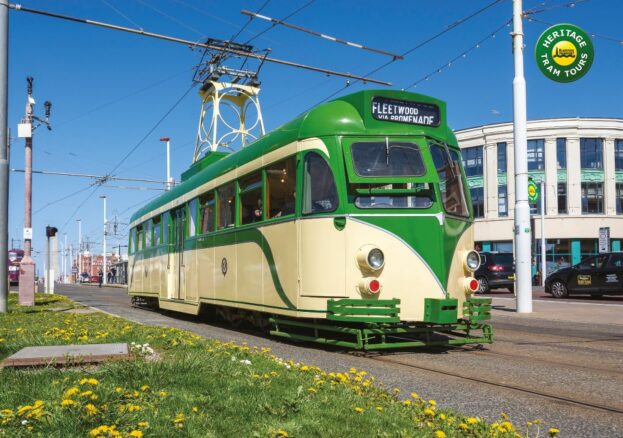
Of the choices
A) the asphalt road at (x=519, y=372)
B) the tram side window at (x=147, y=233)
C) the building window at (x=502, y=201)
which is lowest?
the asphalt road at (x=519, y=372)

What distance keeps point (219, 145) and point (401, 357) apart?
11022 mm

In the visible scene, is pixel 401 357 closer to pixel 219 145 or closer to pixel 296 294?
pixel 296 294

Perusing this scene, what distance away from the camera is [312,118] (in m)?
8.97

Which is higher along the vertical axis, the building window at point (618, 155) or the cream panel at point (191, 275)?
the building window at point (618, 155)

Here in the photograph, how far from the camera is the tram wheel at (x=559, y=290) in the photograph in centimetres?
2261

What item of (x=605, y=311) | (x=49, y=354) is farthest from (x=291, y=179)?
(x=605, y=311)

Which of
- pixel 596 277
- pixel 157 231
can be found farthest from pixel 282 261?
pixel 596 277

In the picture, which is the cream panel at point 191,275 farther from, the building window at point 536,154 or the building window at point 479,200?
the building window at point 479,200

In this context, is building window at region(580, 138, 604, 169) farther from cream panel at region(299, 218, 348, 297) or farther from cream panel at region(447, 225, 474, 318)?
cream panel at region(299, 218, 348, 297)

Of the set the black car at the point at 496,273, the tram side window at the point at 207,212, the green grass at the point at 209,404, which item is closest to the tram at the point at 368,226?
the green grass at the point at 209,404

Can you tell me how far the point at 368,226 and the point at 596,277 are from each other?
16.0 m

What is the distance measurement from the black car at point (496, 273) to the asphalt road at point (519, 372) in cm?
1566

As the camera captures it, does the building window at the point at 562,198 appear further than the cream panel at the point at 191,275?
Yes

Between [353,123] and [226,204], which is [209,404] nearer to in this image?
[353,123]
